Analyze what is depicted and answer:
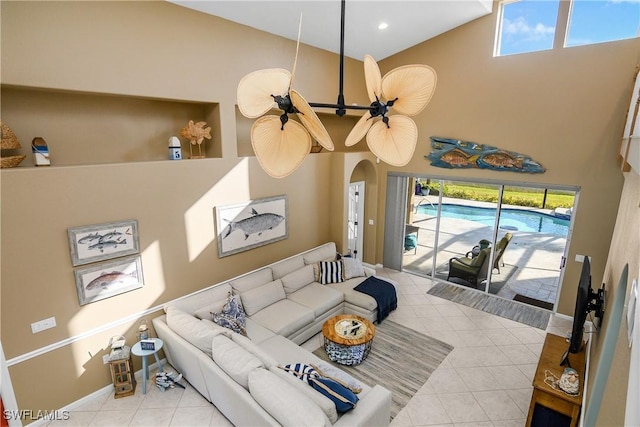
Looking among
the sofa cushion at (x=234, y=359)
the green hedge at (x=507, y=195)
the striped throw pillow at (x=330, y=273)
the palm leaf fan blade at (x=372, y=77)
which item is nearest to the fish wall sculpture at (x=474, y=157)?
the green hedge at (x=507, y=195)

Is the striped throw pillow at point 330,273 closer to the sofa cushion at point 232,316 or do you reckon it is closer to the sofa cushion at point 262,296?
the sofa cushion at point 262,296

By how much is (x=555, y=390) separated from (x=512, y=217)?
3.91 meters

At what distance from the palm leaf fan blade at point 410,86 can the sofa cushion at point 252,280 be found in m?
3.68

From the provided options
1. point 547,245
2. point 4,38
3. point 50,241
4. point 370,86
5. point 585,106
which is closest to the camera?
point 370,86

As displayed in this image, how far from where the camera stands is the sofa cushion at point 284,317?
428 cm

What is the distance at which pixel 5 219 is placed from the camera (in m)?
2.92

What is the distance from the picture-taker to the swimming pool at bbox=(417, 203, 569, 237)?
5.71m

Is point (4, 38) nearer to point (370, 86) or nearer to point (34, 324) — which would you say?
point (34, 324)

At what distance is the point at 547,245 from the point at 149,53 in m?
8.20

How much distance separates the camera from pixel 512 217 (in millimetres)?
6012

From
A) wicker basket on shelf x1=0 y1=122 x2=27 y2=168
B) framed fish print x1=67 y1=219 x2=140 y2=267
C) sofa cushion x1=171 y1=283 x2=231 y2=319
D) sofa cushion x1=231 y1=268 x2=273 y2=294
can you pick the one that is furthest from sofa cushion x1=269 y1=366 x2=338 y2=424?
wicker basket on shelf x1=0 y1=122 x2=27 y2=168

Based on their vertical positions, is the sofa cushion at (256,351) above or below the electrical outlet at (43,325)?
below

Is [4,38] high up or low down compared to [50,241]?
up

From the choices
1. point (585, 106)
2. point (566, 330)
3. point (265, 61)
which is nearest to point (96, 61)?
point (265, 61)
